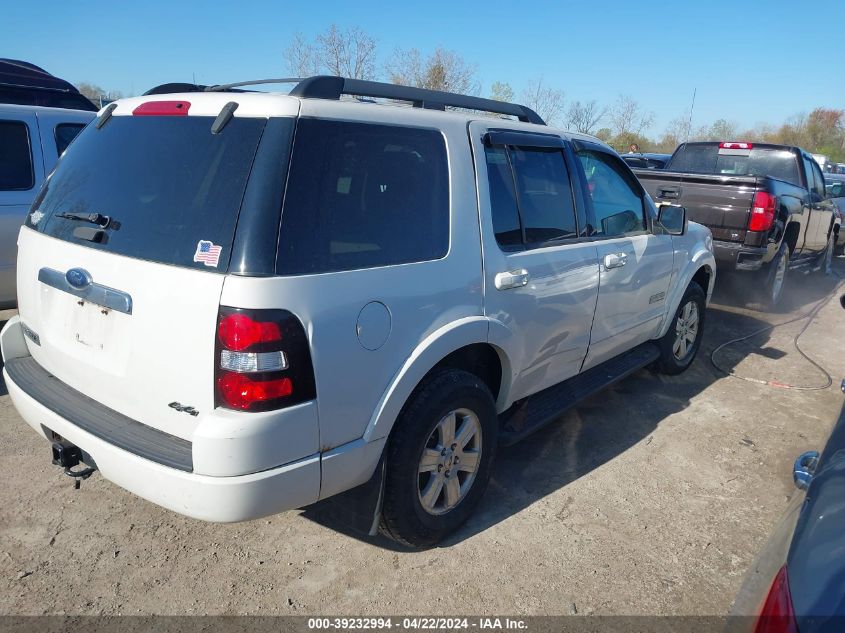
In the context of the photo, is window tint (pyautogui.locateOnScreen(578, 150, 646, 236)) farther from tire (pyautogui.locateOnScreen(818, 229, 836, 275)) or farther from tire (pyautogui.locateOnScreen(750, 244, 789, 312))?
tire (pyautogui.locateOnScreen(818, 229, 836, 275))

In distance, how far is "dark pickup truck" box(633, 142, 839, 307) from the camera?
686 centimetres

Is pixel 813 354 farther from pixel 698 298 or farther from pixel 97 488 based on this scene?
pixel 97 488

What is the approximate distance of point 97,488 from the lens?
3.18m

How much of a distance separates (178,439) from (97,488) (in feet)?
4.51

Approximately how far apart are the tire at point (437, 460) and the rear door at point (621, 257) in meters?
1.18

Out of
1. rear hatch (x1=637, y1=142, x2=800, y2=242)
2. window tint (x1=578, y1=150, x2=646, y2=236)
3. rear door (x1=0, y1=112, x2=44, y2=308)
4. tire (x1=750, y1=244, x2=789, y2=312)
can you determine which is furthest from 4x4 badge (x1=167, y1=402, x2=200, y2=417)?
tire (x1=750, y1=244, x2=789, y2=312)

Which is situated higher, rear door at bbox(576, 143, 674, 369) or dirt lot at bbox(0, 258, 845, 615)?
rear door at bbox(576, 143, 674, 369)

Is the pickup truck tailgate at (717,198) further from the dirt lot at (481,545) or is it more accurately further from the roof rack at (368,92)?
the roof rack at (368,92)

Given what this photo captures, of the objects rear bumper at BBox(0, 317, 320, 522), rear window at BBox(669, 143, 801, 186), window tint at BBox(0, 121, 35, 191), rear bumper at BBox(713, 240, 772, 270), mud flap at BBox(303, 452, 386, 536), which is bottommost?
mud flap at BBox(303, 452, 386, 536)

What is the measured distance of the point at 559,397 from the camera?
368 centimetres

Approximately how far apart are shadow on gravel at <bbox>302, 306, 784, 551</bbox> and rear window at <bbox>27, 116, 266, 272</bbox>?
1339 mm

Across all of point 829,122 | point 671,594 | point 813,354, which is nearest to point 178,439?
point 671,594

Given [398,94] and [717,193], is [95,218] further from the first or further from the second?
[717,193]

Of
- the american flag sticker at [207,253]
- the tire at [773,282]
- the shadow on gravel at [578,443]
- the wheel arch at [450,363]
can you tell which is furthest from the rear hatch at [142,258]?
the tire at [773,282]
